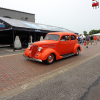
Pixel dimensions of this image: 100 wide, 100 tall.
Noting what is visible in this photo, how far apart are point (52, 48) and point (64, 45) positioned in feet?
3.79

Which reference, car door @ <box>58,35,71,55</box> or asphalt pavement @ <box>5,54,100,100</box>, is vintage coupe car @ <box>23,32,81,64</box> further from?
asphalt pavement @ <box>5,54,100,100</box>

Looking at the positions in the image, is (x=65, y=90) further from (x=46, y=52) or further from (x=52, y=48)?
(x=52, y=48)

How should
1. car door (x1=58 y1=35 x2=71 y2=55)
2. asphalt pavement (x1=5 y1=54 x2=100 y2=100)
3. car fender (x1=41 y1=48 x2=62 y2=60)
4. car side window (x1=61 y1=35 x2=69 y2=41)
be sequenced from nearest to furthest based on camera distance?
asphalt pavement (x1=5 y1=54 x2=100 y2=100)
car fender (x1=41 y1=48 x2=62 y2=60)
car door (x1=58 y1=35 x2=71 y2=55)
car side window (x1=61 y1=35 x2=69 y2=41)

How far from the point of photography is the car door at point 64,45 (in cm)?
592

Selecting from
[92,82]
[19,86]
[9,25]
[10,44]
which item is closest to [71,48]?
[92,82]

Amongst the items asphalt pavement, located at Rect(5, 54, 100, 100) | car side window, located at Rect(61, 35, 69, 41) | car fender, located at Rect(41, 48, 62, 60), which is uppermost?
car side window, located at Rect(61, 35, 69, 41)

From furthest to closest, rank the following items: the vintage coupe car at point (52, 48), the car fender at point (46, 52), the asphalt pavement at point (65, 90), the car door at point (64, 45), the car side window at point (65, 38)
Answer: the car side window at point (65, 38) → the car door at point (64, 45) → the vintage coupe car at point (52, 48) → the car fender at point (46, 52) → the asphalt pavement at point (65, 90)

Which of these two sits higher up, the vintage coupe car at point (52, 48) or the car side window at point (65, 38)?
the car side window at point (65, 38)

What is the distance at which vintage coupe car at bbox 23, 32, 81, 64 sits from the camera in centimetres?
505

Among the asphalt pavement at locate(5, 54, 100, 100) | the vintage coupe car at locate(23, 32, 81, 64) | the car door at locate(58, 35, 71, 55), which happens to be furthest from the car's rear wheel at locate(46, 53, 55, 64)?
the asphalt pavement at locate(5, 54, 100, 100)

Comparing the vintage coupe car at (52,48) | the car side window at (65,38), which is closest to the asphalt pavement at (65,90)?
the vintage coupe car at (52,48)

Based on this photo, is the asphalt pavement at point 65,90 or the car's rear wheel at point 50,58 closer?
the asphalt pavement at point 65,90

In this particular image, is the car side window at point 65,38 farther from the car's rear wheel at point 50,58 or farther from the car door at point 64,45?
the car's rear wheel at point 50,58

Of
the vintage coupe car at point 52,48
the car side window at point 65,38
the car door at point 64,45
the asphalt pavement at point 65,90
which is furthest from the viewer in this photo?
the car side window at point 65,38
